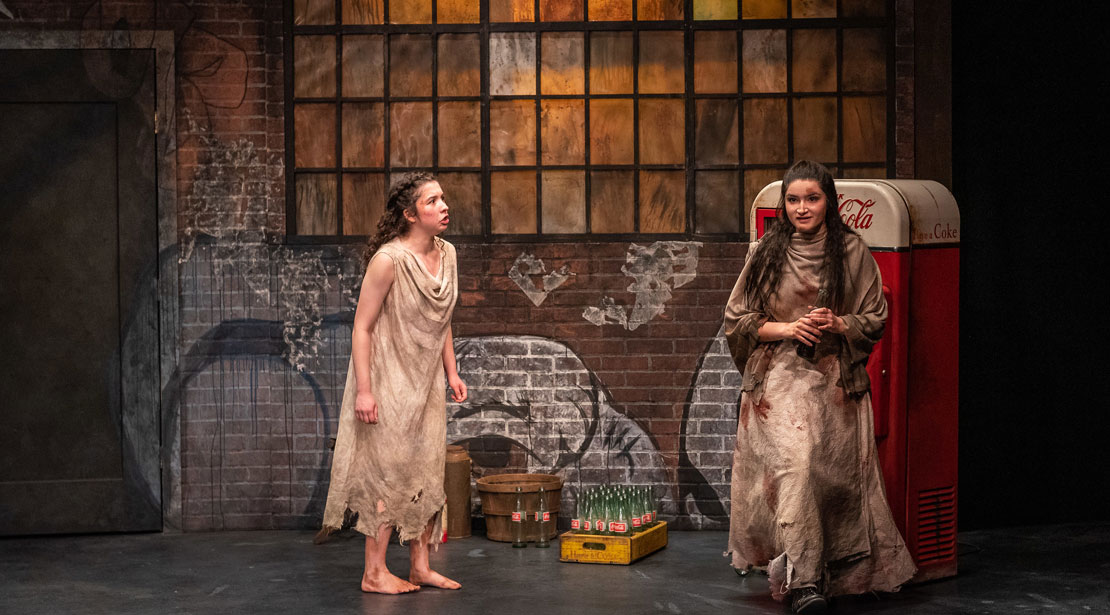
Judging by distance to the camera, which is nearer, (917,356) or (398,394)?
(398,394)

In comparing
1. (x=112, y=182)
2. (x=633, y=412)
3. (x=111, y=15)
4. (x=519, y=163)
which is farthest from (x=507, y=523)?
(x=111, y=15)

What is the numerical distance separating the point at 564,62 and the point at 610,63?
281 mm

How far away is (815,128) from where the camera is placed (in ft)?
24.7

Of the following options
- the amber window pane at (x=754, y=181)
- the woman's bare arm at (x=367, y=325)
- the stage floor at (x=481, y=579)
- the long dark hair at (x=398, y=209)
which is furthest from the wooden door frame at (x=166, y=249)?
the amber window pane at (x=754, y=181)

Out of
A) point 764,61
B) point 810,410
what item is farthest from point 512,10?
point 810,410

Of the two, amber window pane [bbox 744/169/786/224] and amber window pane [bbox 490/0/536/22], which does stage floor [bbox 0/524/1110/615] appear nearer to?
amber window pane [bbox 744/169/786/224]

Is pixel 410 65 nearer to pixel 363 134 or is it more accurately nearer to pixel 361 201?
pixel 363 134

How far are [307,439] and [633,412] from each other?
6.51 ft

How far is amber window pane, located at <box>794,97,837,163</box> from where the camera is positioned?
7.54 m

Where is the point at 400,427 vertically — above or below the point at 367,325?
below

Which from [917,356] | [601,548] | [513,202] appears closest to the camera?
[917,356]

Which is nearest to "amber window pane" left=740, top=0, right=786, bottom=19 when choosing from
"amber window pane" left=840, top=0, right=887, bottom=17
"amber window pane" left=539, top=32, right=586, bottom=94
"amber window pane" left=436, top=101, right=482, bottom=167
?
"amber window pane" left=840, top=0, right=887, bottom=17

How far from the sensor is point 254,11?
24.6ft

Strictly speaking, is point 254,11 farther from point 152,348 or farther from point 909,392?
point 909,392
